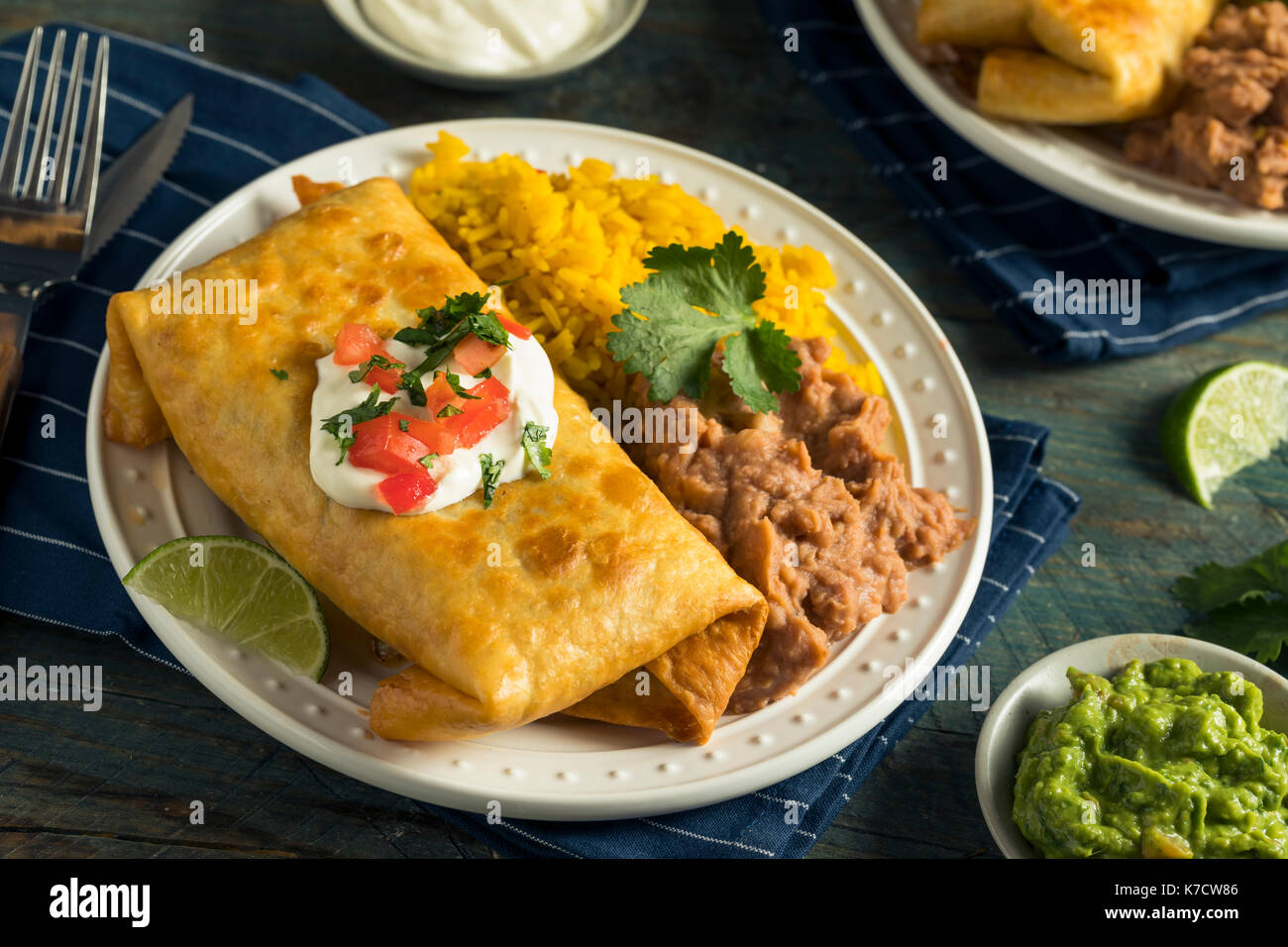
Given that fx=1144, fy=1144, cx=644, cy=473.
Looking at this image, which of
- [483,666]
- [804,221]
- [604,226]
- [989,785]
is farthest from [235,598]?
[804,221]

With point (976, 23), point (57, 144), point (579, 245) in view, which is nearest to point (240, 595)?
point (579, 245)

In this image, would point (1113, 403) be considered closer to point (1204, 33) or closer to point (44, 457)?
point (1204, 33)

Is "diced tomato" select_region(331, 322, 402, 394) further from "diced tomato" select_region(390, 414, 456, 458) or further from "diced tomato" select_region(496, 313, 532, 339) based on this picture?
"diced tomato" select_region(496, 313, 532, 339)

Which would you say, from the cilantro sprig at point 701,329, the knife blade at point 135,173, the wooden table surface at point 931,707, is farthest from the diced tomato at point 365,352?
the knife blade at point 135,173

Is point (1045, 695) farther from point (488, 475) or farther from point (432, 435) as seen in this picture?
point (432, 435)

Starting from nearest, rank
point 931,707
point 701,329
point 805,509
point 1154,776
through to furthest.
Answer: point 1154,776 < point 805,509 < point 701,329 < point 931,707
